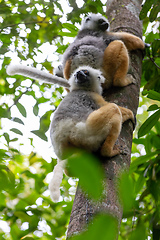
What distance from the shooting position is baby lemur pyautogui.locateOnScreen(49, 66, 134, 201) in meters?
2.45

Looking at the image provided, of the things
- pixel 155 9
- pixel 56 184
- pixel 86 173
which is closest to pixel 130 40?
pixel 155 9

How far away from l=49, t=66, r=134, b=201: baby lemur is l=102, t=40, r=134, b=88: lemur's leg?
18.4 inches

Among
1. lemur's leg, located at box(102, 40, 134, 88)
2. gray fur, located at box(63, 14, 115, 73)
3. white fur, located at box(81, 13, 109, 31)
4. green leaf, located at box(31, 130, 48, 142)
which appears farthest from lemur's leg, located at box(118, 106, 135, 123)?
white fur, located at box(81, 13, 109, 31)

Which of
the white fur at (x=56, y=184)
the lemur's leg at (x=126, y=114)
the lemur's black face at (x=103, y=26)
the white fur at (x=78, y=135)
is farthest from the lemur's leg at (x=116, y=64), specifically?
the white fur at (x=56, y=184)

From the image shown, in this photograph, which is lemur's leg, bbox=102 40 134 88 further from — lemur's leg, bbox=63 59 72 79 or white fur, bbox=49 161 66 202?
white fur, bbox=49 161 66 202

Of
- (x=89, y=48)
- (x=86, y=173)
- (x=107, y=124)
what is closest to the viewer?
(x=86, y=173)

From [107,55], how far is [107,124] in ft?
5.00

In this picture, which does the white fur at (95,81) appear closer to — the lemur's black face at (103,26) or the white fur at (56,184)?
the white fur at (56,184)

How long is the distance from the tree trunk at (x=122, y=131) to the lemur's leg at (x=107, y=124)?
132mm

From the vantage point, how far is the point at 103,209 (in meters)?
1.80

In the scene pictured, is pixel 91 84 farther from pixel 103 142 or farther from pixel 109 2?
pixel 109 2

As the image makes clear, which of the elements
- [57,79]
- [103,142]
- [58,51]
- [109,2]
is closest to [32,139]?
[57,79]

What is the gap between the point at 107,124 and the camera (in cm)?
247

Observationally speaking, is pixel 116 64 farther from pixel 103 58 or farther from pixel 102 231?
pixel 102 231
